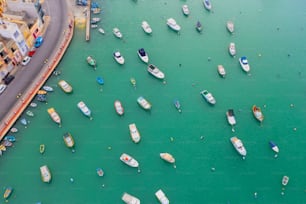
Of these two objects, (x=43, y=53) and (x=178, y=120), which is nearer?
(x=178, y=120)

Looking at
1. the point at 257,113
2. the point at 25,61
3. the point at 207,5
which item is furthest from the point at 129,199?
the point at 207,5

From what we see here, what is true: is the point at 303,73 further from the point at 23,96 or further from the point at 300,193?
the point at 23,96

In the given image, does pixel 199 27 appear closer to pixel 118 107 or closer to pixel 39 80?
pixel 118 107

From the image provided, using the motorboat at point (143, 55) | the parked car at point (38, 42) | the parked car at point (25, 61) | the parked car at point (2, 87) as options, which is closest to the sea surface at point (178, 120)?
the motorboat at point (143, 55)

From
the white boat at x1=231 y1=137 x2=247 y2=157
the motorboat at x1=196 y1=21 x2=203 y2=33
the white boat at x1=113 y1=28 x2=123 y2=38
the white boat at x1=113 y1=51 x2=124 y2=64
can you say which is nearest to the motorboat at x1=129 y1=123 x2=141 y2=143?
the white boat at x1=113 y1=51 x2=124 y2=64

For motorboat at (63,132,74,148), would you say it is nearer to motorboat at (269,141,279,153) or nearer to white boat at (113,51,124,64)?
white boat at (113,51,124,64)

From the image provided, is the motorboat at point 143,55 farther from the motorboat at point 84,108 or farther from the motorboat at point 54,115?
the motorboat at point 54,115
